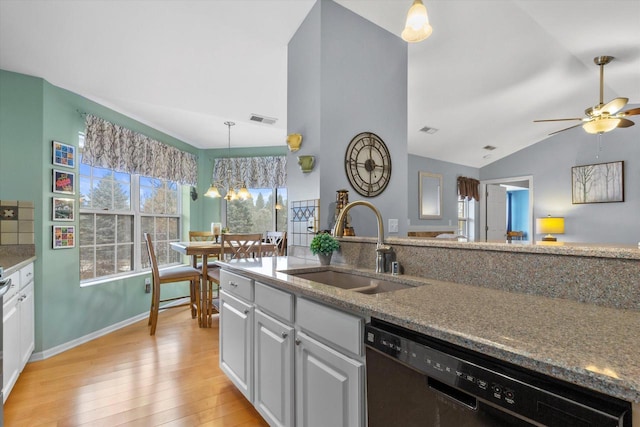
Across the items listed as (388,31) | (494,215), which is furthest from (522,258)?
(494,215)

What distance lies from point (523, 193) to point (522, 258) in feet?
28.5

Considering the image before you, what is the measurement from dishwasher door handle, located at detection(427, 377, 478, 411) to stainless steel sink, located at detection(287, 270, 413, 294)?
66 cm

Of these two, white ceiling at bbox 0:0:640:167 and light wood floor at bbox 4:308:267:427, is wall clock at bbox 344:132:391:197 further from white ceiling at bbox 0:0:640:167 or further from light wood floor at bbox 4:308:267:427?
light wood floor at bbox 4:308:267:427

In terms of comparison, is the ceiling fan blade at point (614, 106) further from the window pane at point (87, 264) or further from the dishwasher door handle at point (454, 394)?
the window pane at point (87, 264)

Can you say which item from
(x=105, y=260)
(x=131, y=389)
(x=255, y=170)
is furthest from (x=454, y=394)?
(x=255, y=170)

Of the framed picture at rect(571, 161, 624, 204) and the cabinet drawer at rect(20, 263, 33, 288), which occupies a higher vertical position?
the framed picture at rect(571, 161, 624, 204)

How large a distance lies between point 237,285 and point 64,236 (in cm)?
201

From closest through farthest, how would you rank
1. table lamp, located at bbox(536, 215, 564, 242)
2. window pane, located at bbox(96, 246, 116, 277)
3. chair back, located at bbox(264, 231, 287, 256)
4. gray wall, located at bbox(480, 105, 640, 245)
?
window pane, located at bbox(96, 246, 116, 277)
chair back, located at bbox(264, 231, 287, 256)
gray wall, located at bbox(480, 105, 640, 245)
table lamp, located at bbox(536, 215, 564, 242)

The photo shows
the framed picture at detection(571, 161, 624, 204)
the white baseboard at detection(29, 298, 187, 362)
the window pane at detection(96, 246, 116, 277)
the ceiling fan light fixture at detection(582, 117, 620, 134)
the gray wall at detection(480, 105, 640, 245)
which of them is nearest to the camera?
the white baseboard at detection(29, 298, 187, 362)

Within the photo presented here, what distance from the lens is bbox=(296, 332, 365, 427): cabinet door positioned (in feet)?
3.68

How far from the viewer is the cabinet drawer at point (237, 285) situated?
189 cm

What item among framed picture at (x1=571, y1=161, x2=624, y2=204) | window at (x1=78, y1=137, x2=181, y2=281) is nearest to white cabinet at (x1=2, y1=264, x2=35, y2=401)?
window at (x1=78, y1=137, x2=181, y2=281)

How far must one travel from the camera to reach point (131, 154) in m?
3.84

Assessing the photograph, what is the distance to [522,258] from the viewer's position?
47.2 inches
